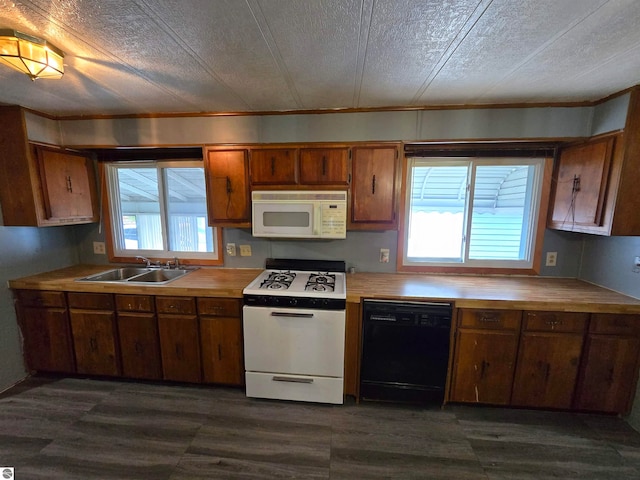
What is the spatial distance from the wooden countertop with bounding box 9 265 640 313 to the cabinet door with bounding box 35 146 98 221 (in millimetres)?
577

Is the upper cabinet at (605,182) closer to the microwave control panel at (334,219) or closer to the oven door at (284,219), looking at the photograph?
the microwave control panel at (334,219)

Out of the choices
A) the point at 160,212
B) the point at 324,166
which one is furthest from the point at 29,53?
the point at 324,166

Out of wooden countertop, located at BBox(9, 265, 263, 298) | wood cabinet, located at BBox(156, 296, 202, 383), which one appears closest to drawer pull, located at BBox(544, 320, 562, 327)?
wooden countertop, located at BBox(9, 265, 263, 298)

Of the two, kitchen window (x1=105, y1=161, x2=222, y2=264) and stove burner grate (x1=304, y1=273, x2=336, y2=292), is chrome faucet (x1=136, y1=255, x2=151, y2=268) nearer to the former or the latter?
kitchen window (x1=105, y1=161, x2=222, y2=264)

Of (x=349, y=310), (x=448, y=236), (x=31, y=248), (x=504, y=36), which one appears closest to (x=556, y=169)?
(x=448, y=236)

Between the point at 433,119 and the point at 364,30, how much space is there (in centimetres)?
121

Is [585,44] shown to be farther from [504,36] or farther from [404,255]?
[404,255]

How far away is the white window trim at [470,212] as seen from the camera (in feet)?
7.74

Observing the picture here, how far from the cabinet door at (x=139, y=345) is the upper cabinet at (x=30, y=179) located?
106 cm

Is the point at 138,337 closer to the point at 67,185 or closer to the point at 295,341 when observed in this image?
the point at 295,341

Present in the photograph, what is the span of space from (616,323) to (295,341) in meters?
2.26

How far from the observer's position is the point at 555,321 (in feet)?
6.24

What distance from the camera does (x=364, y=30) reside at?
1.19 m

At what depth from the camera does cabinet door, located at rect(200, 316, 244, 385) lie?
215 cm
